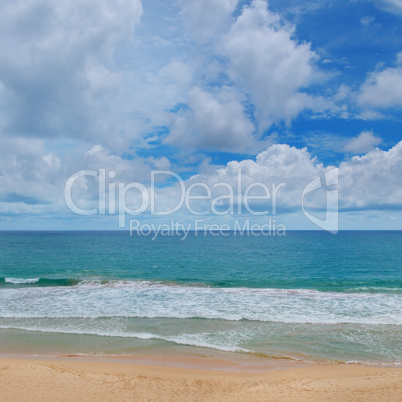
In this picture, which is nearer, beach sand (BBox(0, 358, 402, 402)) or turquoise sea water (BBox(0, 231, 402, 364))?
beach sand (BBox(0, 358, 402, 402))

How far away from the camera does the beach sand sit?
33.7 feet

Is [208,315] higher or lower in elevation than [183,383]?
lower

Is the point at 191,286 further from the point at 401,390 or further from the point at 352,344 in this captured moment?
the point at 401,390

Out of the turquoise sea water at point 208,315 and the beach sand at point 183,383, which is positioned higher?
the beach sand at point 183,383

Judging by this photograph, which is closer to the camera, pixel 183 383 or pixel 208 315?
pixel 183 383

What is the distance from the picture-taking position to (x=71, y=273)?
37.9 metres

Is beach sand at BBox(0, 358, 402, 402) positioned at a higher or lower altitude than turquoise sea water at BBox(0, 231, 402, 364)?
higher

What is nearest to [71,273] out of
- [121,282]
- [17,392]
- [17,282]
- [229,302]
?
[17,282]

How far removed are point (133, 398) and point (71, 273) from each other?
1215 inches

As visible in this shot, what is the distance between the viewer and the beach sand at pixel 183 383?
1026 cm

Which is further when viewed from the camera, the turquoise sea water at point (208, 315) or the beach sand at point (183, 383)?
the turquoise sea water at point (208, 315)

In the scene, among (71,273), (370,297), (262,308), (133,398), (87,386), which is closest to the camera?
(133,398)

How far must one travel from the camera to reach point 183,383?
448 inches

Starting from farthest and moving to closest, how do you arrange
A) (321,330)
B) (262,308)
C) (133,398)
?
1. (262,308)
2. (321,330)
3. (133,398)
